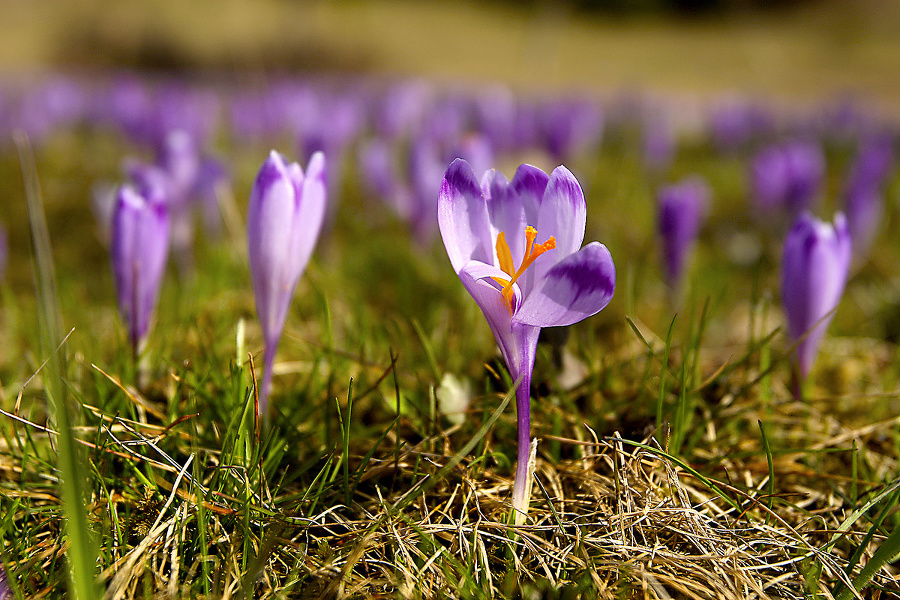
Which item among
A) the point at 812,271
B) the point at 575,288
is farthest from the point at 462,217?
the point at 812,271

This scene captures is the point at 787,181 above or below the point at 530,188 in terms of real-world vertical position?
below

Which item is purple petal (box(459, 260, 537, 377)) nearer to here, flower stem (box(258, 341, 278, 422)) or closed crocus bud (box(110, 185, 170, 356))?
flower stem (box(258, 341, 278, 422))

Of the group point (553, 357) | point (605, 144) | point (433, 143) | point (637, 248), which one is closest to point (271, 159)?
point (553, 357)

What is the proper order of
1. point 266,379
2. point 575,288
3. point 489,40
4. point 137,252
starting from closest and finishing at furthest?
1. point 575,288
2. point 266,379
3. point 137,252
4. point 489,40

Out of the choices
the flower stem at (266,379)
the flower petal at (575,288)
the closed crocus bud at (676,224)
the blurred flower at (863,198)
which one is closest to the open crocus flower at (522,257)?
the flower petal at (575,288)

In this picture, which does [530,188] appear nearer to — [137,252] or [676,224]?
[137,252]

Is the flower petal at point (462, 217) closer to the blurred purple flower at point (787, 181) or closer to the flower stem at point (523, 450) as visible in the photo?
the flower stem at point (523, 450)

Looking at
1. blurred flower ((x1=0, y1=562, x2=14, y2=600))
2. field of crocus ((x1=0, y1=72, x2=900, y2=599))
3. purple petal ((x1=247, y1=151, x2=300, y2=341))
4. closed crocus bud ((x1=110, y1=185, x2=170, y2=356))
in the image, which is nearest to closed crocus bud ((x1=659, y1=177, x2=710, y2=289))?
field of crocus ((x1=0, y1=72, x2=900, y2=599))
